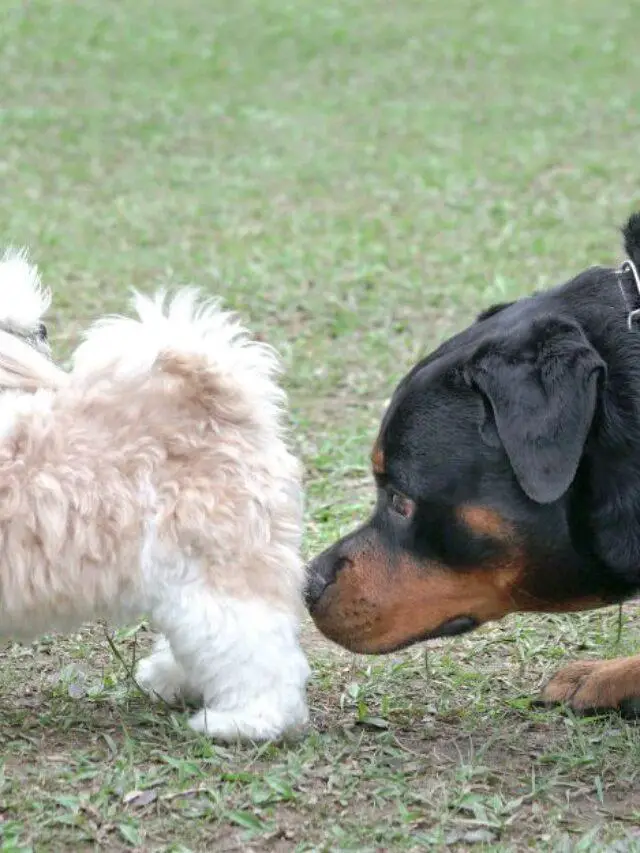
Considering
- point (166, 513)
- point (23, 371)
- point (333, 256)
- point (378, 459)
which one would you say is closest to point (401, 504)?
point (378, 459)

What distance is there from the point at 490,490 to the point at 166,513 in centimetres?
85

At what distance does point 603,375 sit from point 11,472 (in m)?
1.55

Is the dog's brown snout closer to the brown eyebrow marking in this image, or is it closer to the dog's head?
the dog's head

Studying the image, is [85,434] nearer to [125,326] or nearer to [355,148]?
[125,326]

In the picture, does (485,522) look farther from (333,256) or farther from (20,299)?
(333,256)

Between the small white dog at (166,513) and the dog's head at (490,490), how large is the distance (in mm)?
221

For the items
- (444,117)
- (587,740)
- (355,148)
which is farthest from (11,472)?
(444,117)

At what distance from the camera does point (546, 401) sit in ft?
11.7

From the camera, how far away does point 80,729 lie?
13.0ft

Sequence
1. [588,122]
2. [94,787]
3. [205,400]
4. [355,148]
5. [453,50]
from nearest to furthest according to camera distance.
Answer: [94,787] → [205,400] → [355,148] → [588,122] → [453,50]

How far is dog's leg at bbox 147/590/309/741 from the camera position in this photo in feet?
11.9

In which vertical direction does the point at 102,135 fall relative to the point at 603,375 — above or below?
above

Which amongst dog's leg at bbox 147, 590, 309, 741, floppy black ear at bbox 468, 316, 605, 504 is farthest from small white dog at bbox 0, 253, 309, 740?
floppy black ear at bbox 468, 316, 605, 504

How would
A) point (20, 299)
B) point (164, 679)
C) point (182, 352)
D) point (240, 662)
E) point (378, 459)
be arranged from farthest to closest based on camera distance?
1. point (20, 299)
2. point (164, 679)
3. point (378, 459)
4. point (182, 352)
5. point (240, 662)
